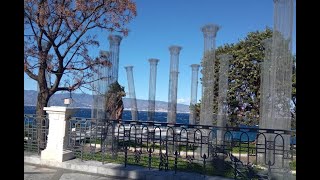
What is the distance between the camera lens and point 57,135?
276 inches

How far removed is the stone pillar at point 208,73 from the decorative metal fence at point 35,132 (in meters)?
6.03

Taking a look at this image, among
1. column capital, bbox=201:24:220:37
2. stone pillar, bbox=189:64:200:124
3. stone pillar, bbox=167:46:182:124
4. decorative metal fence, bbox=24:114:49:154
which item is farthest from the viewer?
stone pillar, bbox=189:64:200:124

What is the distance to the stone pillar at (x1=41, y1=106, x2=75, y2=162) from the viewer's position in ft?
22.8

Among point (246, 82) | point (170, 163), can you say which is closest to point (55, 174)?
point (170, 163)

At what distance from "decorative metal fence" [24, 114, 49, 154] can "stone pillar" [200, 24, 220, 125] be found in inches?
237

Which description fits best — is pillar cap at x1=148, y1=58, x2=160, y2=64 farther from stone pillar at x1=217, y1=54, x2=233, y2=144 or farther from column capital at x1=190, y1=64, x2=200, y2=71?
stone pillar at x1=217, y1=54, x2=233, y2=144

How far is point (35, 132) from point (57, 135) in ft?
3.92

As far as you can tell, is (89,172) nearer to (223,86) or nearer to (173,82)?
(223,86)

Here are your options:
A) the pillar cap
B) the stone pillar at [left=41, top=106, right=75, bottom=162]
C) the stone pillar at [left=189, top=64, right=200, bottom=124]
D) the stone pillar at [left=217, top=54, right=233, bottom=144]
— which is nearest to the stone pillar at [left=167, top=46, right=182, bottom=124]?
the pillar cap
